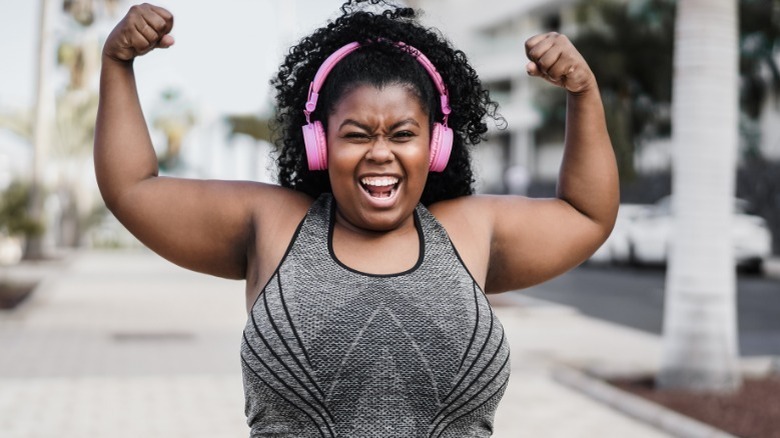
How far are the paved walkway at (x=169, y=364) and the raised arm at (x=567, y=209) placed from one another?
438cm

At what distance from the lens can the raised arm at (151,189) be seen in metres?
1.94

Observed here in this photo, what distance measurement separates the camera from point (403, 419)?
5.86 feet

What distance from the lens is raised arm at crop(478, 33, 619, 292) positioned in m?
2.03

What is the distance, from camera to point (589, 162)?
2.08 m

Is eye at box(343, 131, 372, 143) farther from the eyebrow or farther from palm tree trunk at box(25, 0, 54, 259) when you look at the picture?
palm tree trunk at box(25, 0, 54, 259)

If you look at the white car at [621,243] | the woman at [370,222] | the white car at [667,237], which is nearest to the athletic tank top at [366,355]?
the woman at [370,222]

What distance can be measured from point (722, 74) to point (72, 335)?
265 inches

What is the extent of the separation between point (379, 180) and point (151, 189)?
0.43 meters

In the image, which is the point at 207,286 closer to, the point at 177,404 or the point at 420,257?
the point at 177,404

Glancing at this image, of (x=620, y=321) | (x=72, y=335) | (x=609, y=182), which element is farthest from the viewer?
(x=620, y=321)

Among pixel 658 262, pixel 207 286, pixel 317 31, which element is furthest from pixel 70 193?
pixel 317 31

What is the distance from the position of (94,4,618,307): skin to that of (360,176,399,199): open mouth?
1 cm

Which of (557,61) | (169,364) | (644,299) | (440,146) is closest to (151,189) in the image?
(440,146)

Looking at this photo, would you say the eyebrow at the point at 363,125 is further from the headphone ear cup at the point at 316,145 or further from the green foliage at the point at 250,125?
the green foliage at the point at 250,125
